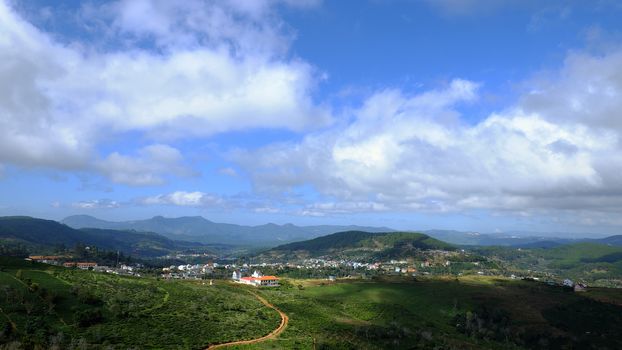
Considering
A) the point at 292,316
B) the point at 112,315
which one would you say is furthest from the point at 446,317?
the point at 112,315

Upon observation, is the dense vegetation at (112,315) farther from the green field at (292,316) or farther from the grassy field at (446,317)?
the grassy field at (446,317)

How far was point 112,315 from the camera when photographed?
170ft

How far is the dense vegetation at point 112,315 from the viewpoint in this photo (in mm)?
43400

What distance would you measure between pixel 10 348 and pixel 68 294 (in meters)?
21.9

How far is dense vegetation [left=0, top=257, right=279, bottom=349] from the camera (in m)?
43.4

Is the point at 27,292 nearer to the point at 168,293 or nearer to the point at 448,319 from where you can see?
the point at 168,293

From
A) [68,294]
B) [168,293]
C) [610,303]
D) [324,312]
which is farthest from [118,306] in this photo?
[610,303]

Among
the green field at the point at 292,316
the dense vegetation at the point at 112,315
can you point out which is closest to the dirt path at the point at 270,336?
the dense vegetation at the point at 112,315

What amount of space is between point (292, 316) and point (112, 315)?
2904 centimetres

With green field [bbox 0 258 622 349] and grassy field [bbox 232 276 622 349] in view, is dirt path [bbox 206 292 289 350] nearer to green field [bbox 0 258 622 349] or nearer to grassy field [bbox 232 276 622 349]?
green field [bbox 0 258 622 349]

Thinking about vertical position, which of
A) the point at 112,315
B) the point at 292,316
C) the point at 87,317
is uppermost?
the point at 87,317

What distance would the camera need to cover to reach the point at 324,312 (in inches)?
3095

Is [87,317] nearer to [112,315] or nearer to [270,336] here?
[112,315]

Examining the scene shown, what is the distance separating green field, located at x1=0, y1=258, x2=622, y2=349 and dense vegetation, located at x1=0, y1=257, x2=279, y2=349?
0.14 metres
